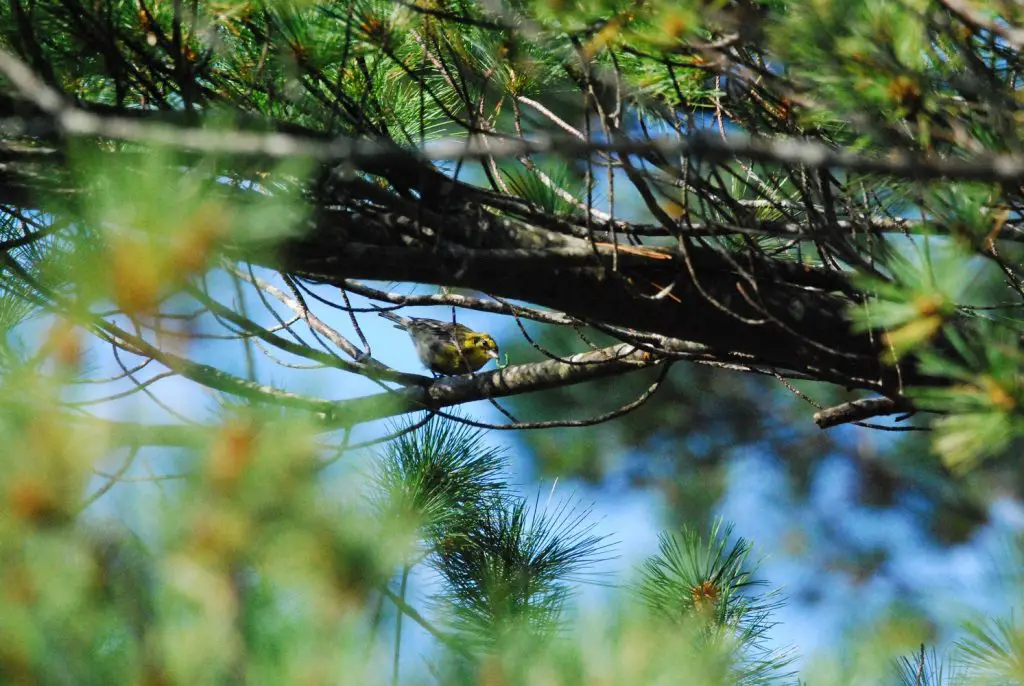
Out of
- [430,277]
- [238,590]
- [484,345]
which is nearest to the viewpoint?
[238,590]

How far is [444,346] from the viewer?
16.3ft

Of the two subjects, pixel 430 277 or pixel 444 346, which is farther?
pixel 444 346

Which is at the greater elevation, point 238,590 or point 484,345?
point 484,345

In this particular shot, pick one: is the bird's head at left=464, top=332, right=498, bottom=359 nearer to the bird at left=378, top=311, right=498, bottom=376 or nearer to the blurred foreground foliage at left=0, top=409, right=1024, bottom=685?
the bird at left=378, top=311, right=498, bottom=376

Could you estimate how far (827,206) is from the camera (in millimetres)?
1605

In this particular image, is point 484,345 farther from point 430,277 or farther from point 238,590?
point 238,590

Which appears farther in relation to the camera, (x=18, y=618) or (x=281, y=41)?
(x=281, y=41)

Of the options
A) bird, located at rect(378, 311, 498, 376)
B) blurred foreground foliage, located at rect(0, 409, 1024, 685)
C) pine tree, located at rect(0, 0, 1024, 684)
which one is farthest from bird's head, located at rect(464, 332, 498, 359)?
blurred foreground foliage, located at rect(0, 409, 1024, 685)

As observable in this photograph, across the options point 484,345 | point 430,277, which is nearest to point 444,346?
point 484,345

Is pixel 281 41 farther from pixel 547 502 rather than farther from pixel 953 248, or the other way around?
pixel 547 502

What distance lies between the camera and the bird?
4930mm

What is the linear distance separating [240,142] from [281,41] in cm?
70

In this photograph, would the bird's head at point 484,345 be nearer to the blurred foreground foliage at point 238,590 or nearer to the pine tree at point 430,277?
the pine tree at point 430,277

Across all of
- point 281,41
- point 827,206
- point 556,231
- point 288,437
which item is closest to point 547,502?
point 556,231
